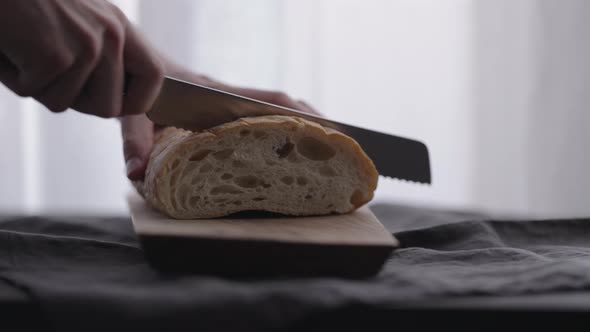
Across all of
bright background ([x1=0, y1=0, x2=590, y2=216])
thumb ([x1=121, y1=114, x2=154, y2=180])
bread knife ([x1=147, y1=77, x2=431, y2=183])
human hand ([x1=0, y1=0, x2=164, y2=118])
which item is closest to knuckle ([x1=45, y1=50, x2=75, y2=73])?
human hand ([x1=0, y1=0, x2=164, y2=118])

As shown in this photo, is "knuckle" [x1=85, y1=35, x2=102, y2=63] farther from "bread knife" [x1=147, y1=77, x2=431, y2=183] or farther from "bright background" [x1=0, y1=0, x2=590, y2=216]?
"bright background" [x1=0, y1=0, x2=590, y2=216]

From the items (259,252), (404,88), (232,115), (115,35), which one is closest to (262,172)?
(232,115)

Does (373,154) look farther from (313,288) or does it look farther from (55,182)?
(55,182)

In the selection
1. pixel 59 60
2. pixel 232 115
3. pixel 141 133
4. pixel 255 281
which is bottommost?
pixel 255 281

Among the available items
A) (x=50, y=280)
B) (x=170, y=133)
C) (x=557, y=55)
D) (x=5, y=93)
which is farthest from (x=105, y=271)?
(x=557, y=55)

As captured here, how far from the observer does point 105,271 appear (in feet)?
4.18

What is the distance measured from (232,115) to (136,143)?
372 mm

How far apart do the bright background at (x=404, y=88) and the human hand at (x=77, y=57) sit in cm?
188

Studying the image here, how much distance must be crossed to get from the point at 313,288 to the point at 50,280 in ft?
1.45

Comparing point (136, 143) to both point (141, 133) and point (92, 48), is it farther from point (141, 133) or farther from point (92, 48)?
point (92, 48)

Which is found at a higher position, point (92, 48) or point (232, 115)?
point (92, 48)

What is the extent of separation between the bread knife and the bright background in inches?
59.9

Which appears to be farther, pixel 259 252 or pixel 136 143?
pixel 136 143

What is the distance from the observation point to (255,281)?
3.82 ft
